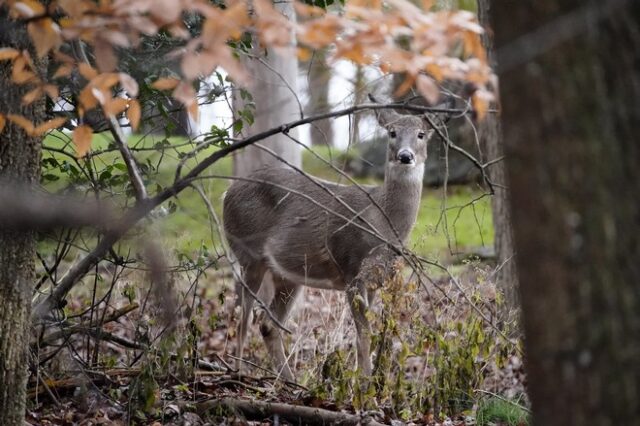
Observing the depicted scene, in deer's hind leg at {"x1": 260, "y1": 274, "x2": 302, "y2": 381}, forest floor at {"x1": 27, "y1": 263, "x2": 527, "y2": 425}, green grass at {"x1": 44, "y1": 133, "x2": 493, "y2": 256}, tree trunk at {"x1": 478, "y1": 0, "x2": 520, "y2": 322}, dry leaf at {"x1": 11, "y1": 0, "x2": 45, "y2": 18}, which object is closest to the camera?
dry leaf at {"x1": 11, "y1": 0, "x2": 45, "y2": 18}

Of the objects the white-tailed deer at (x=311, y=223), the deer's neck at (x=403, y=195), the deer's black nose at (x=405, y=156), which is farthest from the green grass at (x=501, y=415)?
the deer's black nose at (x=405, y=156)

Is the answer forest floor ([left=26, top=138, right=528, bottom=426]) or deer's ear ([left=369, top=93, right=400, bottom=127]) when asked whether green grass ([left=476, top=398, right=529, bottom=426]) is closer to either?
forest floor ([left=26, top=138, right=528, bottom=426])

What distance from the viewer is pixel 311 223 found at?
8453 mm

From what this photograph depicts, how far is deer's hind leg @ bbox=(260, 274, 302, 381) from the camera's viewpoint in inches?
301

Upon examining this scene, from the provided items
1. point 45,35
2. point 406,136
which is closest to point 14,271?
point 45,35

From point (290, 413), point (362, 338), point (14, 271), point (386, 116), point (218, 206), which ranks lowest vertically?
point (290, 413)

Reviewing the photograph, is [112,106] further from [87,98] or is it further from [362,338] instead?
[362,338]

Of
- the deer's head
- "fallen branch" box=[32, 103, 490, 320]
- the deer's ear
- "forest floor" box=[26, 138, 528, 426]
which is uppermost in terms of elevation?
the deer's ear

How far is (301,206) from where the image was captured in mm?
8523

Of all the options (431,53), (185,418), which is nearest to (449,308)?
(185,418)

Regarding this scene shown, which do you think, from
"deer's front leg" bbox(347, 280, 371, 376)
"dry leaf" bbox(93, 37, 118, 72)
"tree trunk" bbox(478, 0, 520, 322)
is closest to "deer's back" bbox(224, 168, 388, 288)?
"deer's front leg" bbox(347, 280, 371, 376)

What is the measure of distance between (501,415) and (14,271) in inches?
118

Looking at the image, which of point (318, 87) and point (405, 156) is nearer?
point (318, 87)

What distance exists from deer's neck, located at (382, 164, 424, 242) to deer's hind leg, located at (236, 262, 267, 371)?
48.6 inches
